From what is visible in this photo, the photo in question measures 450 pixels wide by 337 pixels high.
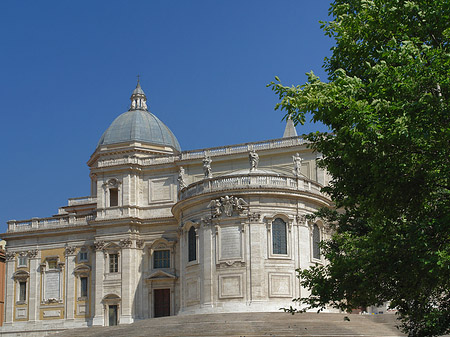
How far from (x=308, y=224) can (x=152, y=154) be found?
75.3 feet

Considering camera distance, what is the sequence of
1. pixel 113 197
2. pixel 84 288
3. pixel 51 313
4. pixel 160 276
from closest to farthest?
pixel 160 276 < pixel 84 288 < pixel 51 313 < pixel 113 197

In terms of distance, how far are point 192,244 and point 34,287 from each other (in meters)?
20.1

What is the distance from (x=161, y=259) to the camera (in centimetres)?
5862

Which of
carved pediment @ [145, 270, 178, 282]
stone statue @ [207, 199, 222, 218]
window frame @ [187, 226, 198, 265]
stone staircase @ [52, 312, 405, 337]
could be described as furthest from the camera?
carved pediment @ [145, 270, 178, 282]

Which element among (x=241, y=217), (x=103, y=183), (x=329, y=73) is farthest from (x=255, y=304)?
(x=329, y=73)

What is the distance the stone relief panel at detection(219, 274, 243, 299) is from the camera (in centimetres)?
4634

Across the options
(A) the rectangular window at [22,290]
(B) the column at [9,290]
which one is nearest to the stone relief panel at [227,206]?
(A) the rectangular window at [22,290]

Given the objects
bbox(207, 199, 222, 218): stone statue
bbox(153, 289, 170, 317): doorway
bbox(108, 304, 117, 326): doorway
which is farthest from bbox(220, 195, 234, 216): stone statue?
bbox(108, 304, 117, 326): doorway

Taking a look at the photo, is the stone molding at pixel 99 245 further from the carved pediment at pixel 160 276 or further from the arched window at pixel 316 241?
the arched window at pixel 316 241

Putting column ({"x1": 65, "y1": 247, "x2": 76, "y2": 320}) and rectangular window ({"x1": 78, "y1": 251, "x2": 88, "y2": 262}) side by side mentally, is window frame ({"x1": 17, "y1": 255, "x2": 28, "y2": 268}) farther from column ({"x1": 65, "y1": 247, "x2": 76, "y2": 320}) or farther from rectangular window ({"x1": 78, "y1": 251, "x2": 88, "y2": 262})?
rectangular window ({"x1": 78, "y1": 251, "x2": 88, "y2": 262})

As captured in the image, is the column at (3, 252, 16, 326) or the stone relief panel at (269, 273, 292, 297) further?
the column at (3, 252, 16, 326)

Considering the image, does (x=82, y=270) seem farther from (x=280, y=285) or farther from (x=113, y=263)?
(x=280, y=285)

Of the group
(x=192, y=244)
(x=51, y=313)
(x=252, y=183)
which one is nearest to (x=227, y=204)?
(x=252, y=183)

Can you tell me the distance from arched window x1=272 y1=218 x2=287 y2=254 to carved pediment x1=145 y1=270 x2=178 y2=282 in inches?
497
